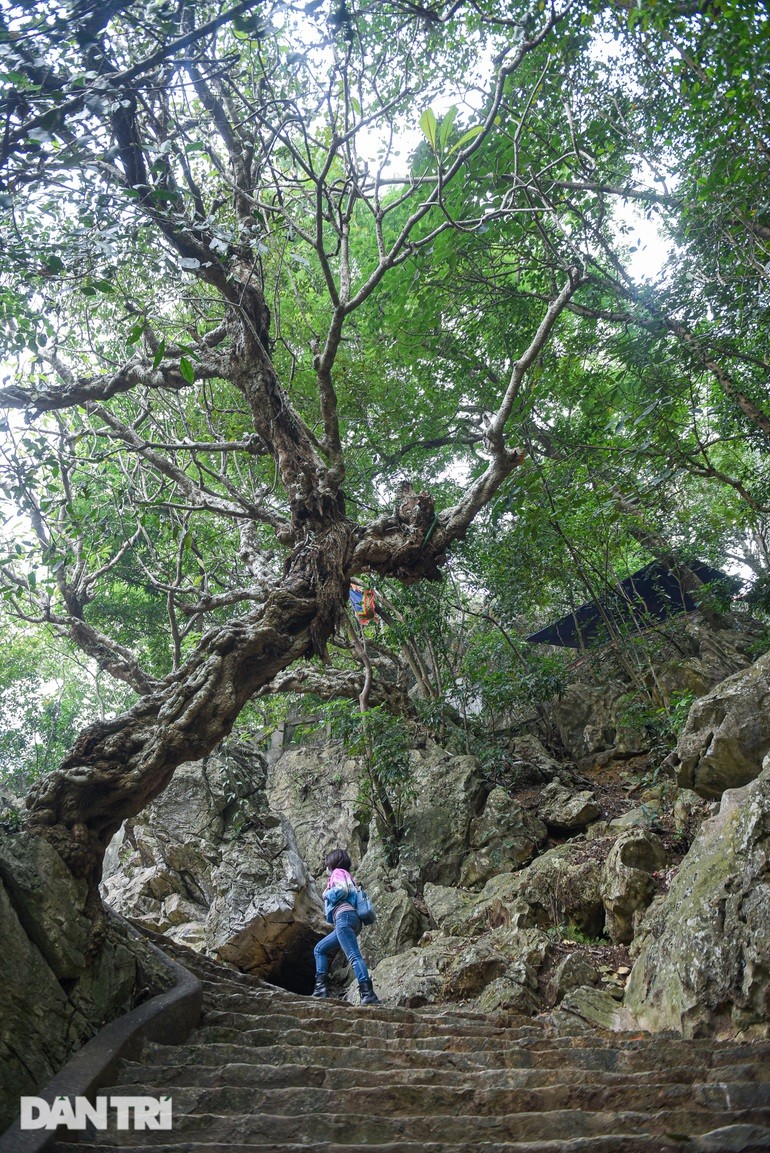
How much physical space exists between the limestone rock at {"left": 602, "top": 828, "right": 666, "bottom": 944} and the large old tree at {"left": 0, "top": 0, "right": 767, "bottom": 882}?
10.8 feet

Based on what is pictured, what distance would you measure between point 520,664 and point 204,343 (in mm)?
7431

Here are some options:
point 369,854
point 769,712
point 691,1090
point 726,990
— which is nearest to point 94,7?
point 691,1090

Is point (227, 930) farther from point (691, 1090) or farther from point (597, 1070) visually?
point (691, 1090)

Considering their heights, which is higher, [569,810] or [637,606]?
[637,606]

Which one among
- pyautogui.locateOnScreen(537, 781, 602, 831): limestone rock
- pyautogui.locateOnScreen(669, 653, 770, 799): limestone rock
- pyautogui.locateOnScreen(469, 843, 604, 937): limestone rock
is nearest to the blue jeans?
pyautogui.locateOnScreen(469, 843, 604, 937): limestone rock

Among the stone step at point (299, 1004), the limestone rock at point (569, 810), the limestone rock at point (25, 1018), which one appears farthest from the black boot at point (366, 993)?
the limestone rock at point (569, 810)

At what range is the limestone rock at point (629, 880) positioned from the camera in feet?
21.3

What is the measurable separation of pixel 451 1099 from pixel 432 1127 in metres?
0.38

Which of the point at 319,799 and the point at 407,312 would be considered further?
the point at 319,799

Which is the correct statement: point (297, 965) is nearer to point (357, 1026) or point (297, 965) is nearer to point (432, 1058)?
point (357, 1026)

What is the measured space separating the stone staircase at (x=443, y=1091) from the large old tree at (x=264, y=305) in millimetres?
1851

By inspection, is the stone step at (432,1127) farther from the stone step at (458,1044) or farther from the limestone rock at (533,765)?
the limestone rock at (533,765)

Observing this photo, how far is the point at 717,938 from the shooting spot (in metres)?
4.69

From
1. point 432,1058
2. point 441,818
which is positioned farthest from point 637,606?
point 432,1058
